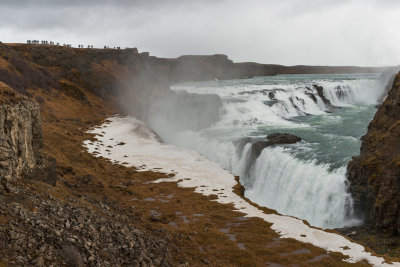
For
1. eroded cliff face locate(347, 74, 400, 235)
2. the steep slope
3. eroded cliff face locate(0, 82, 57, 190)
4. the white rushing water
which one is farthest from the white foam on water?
eroded cliff face locate(0, 82, 57, 190)

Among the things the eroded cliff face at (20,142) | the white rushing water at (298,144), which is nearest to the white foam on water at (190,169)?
the white rushing water at (298,144)

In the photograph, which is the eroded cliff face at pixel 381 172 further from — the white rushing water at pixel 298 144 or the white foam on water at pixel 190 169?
the white foam on water at pixel 190 169

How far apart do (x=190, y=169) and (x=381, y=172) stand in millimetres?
13086

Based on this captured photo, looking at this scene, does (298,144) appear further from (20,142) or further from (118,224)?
(20,142)

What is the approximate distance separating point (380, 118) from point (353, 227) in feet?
30.3

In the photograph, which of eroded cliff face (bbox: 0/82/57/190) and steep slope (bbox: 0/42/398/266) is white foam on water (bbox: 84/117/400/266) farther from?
eroded cliff face (bbox: 0/82/57/190)

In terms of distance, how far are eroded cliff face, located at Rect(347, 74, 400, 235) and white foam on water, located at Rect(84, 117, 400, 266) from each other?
587 cm

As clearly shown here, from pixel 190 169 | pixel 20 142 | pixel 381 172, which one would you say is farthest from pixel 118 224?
pixel 381 172

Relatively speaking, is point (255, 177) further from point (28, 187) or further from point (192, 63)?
point (192, 63)

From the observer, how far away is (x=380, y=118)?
26688 millimetres

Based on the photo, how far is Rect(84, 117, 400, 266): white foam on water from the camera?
15.2 meters

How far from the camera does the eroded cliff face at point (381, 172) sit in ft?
65.8

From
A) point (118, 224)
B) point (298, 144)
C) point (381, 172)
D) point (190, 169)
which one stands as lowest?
point (190, 169)

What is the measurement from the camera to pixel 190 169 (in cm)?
2722
